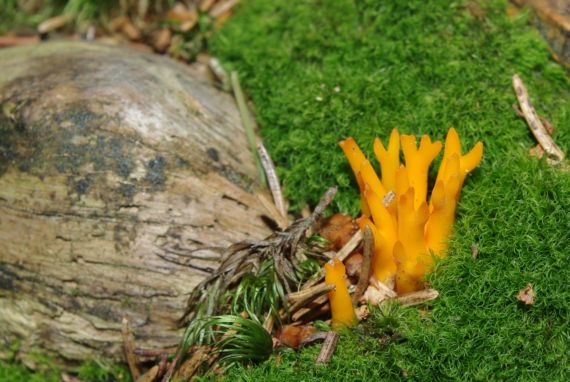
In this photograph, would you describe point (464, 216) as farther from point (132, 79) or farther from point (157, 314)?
point (132, 79)

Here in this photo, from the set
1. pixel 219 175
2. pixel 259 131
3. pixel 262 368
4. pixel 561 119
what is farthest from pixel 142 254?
pixel 561 119

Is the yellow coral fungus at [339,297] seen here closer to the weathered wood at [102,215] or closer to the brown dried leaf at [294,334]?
the brown dried leaf at [294,334]

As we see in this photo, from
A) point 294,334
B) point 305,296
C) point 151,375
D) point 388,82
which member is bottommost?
point 151,375

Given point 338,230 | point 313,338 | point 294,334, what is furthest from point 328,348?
point 338,230

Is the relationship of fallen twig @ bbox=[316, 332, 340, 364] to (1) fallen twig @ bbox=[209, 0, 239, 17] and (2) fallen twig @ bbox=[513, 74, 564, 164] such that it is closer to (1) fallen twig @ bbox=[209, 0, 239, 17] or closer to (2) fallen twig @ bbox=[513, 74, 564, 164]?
(2) fallen twig @ bbox=[513, 74, 564, 164]

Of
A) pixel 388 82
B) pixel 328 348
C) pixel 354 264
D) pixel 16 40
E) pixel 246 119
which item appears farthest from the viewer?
pixel 16 40

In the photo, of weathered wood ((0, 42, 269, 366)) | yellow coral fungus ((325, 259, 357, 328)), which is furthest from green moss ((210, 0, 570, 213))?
yellow coral fungus ((325, 259, 357, 328))

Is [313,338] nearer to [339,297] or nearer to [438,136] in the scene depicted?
[339,297]
